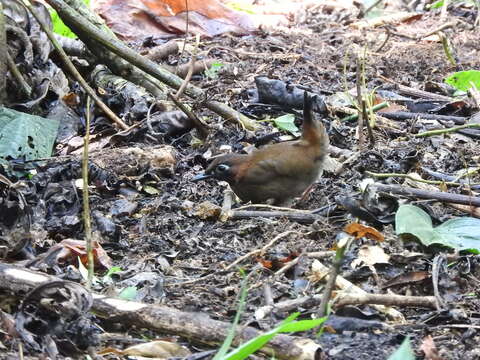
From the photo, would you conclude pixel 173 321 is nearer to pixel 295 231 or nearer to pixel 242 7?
pixel 295 231

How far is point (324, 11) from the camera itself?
31.8 feet

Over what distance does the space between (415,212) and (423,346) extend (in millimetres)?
1175

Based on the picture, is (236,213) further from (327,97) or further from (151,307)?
(327,97)

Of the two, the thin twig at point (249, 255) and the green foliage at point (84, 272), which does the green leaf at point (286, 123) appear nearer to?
the thin twig at point (249, 255)

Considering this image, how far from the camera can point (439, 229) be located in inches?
149

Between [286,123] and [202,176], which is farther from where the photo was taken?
[286,123]

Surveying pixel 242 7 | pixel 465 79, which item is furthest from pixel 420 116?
pixel 242 7

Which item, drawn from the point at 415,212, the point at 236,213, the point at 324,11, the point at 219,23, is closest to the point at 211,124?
the point at 236,213

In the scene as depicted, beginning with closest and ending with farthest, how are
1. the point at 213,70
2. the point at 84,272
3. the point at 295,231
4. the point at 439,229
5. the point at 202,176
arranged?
the point at 84,272
the point at 439,229
the point at 295,231
the point at 202,176
the point at 213,70

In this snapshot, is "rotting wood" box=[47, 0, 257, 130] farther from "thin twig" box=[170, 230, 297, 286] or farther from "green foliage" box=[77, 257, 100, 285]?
"green foliage" box=[77, 257, 100, 285]

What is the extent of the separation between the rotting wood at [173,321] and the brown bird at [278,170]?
6.32 ft

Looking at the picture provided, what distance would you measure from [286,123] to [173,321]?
10.1 ft

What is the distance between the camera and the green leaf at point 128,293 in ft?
10.6

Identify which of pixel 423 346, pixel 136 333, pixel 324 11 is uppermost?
pixel 423 346
